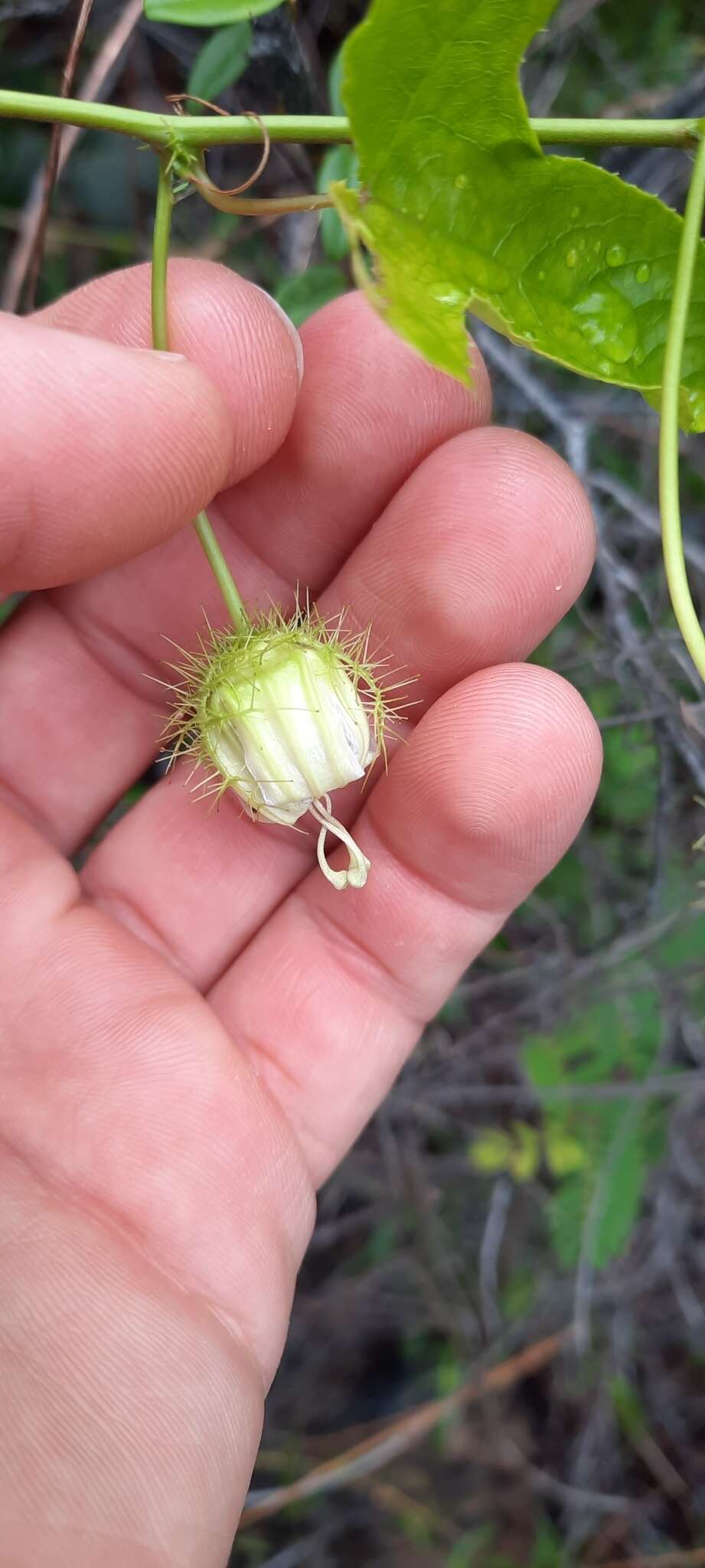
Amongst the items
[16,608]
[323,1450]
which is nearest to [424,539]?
[16,608]

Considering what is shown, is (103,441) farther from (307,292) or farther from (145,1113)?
(145,1113)

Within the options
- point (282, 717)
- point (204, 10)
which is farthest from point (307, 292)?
point (282, 717)

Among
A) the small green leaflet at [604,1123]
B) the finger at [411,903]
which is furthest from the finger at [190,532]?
the small green leaflet at [604,1123]

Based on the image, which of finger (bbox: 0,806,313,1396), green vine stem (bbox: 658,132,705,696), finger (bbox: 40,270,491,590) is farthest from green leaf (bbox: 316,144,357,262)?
finger (bbox: 0,806,313,1396)

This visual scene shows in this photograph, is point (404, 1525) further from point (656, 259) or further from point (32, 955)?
point (656, 259)

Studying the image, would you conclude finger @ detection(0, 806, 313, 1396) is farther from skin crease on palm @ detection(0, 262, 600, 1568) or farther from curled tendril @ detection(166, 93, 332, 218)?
curled tendril @ detection(166, 93, 332, 218)

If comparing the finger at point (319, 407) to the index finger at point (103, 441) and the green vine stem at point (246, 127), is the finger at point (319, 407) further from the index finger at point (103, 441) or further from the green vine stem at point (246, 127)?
the green vine stem at point (246, 127)
